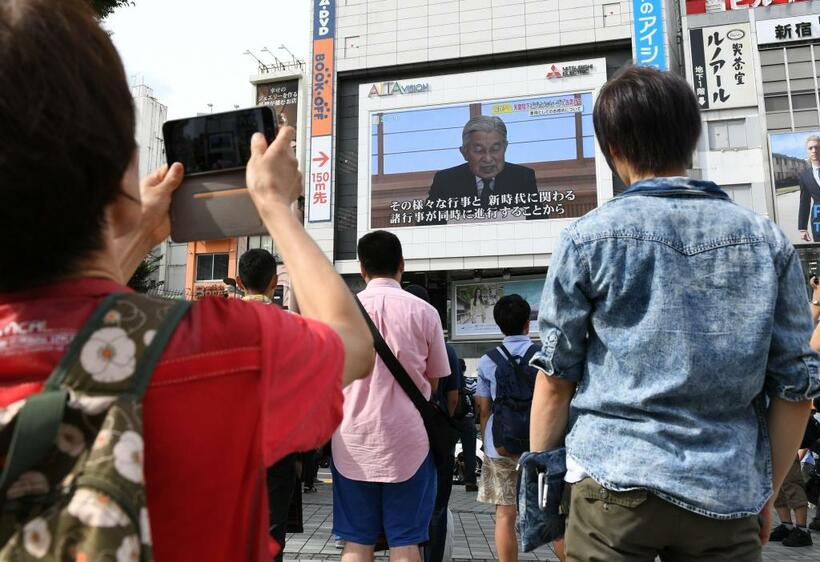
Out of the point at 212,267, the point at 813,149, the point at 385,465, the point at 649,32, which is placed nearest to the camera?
the point at 385,465

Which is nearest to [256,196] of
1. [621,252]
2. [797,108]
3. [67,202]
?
[67,202]

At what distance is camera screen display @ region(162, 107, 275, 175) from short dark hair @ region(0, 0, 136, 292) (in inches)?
12.0

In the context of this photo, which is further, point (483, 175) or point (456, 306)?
point (456, 306)

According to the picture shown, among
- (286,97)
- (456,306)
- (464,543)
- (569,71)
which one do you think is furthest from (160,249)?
(464,543)

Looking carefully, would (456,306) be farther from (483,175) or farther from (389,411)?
(389,411)

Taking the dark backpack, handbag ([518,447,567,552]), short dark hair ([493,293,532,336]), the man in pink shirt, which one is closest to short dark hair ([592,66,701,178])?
handbag ([518,447,567,552])

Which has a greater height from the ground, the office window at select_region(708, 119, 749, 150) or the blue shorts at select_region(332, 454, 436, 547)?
the office window at select_region(708, 119, 749, 150)

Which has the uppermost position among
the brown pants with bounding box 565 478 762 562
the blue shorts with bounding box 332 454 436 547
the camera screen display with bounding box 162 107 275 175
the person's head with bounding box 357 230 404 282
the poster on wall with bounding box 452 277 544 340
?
the poster on wall with bounding box 452 277 544 340

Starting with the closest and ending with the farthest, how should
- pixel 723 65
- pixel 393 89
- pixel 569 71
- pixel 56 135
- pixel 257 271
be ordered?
pixel 56 135
pixel 257 271
pixel 723 65
pixel 569 71
pixel 393 89

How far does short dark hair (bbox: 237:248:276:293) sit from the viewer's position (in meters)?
Answer: 3.43

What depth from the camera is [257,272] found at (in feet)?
11.2

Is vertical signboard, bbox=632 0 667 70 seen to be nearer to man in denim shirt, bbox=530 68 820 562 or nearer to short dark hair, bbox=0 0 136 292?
man in denim shirt, bbox=530 68 820 562

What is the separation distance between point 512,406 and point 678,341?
92.3 inches

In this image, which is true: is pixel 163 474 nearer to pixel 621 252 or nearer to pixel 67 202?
→ pixel 67 202
